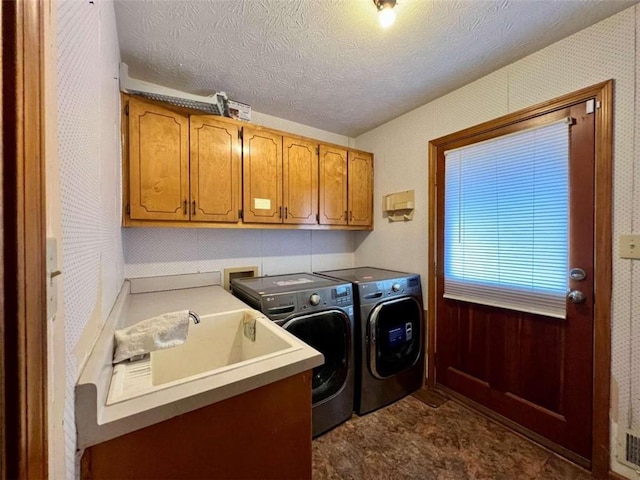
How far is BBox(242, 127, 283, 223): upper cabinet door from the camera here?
6.39ft

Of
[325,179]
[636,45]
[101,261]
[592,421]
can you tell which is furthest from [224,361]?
[636,45]

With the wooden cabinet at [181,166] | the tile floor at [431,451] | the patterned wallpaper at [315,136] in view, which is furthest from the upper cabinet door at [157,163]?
the tile floor at [431,451]

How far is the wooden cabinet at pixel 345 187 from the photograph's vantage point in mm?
2330

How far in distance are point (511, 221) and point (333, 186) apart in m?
1.35

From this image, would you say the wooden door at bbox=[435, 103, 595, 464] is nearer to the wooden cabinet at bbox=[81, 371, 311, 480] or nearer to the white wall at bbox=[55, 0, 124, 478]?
the wooden cabinet at bbox=[81, 371, 311, 480]

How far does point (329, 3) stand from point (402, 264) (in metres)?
1.88

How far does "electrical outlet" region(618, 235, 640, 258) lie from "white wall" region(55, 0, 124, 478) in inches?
82.6

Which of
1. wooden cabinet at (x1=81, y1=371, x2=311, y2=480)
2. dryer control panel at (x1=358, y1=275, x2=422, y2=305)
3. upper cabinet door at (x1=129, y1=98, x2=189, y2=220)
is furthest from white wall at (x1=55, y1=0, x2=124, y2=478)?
dryer control panel at (x1=358, y1=275, x2=422, y2=305)

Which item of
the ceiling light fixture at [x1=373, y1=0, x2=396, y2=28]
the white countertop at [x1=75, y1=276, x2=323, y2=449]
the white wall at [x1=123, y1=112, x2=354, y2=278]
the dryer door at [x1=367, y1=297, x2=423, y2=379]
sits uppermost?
the ceiling light fixture at [x1=373, y1=0, x2=396, y2=28]

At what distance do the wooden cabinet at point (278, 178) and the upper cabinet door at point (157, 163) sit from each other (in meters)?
0.41

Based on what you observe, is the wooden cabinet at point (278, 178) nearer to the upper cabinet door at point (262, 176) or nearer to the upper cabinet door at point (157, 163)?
the upper cabinet door at point (262, 176)

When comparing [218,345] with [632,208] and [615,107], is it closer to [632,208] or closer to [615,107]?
[632,208]

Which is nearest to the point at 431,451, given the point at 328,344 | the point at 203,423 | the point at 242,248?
the point at 328,344

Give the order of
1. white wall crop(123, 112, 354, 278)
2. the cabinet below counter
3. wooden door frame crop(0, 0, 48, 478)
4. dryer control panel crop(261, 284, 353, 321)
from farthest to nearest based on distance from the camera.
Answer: white wall crop(123, 112, 354, 278), dryer control panel crop(261, 284, 353, 321), the cabinet below counter, wooden door frame crop(0, 0, 48, 478)
